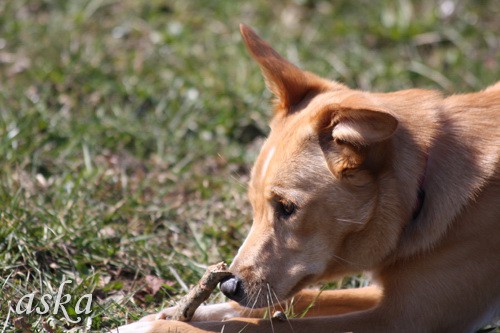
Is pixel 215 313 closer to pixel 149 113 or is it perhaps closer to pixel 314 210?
pixel 314 210

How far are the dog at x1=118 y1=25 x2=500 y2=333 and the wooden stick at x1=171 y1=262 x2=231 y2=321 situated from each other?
54mm

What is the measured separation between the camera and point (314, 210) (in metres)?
3.90

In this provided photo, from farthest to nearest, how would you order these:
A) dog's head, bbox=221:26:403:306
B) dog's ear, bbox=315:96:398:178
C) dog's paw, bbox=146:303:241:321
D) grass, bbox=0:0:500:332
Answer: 1. grass, bbox=0:0:500:332
2. dog's paw, bbox=146:303:241:321
3. dog's head, bbox=221:26:403:306
4. dog's ear, bbox=315:96:398:178

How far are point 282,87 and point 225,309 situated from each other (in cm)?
118

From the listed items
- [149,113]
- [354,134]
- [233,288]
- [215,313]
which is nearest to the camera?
[354,134]

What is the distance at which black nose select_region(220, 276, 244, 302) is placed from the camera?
3.90 meters

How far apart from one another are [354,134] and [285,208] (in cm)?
54

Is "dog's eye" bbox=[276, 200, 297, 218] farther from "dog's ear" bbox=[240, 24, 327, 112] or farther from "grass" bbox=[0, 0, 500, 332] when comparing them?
"grass" bbox=[0, 0, 500, 332]

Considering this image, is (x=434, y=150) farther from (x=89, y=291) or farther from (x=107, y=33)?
(x=107, y=33)

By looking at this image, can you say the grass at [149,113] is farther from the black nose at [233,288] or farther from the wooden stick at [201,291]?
the black nose at [233,288]

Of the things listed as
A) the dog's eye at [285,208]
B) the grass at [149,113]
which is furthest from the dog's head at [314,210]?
the grass at [149,113]

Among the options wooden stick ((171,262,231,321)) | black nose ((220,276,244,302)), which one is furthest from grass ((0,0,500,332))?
black nose ((220,276,244,302))

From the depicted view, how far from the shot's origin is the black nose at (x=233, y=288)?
390cm

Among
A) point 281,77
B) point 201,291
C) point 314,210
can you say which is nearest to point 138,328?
point 201,291
